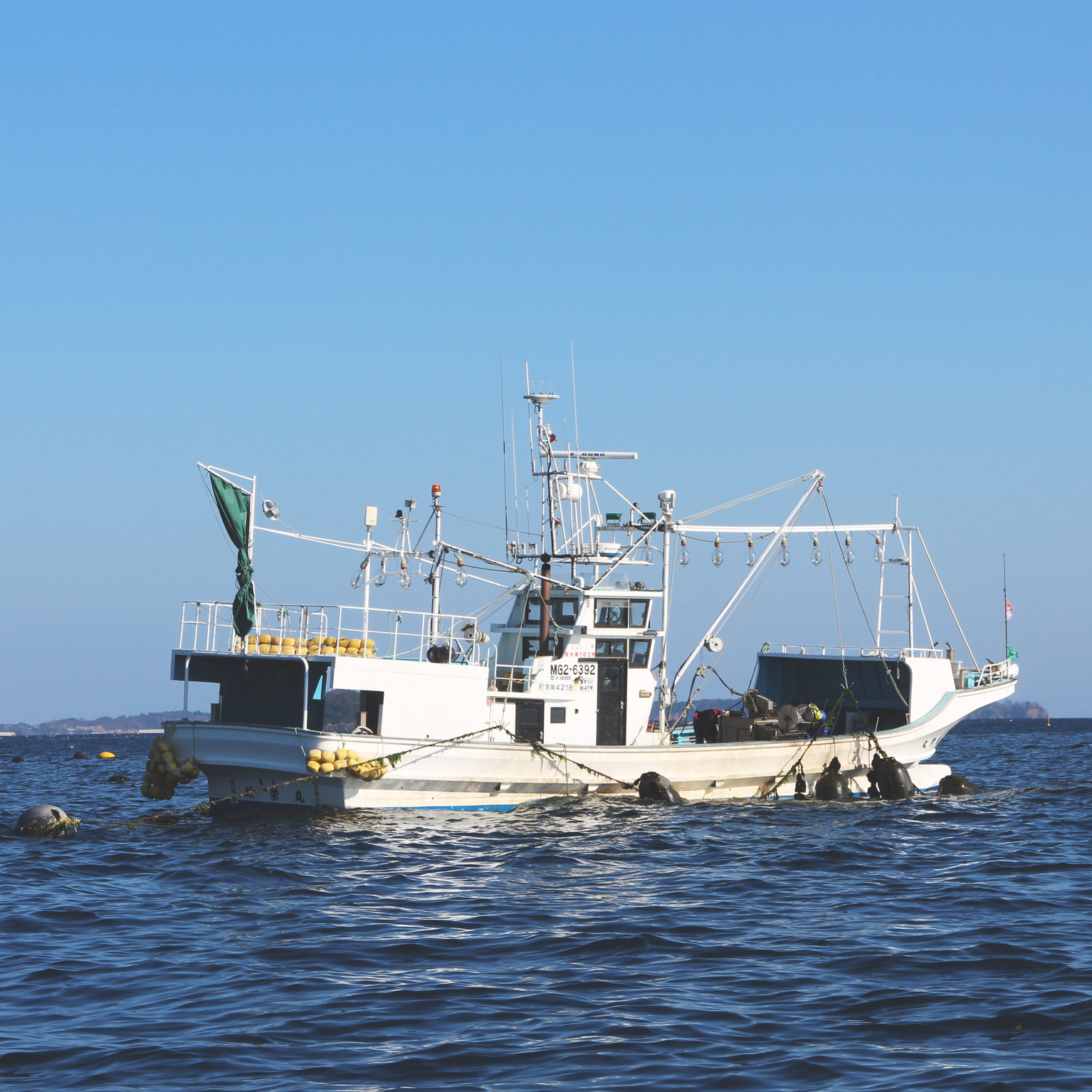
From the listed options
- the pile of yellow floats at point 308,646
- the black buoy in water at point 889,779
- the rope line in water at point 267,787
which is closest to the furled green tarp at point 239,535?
the pile of yellow floats at point 308,646

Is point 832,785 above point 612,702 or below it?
below

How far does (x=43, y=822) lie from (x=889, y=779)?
63.6 feet

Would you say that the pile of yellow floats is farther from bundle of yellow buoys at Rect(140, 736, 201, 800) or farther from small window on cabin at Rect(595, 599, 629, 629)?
small window on cabin at Rect(595, 599, 629, 629)

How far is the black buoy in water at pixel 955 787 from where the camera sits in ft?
106

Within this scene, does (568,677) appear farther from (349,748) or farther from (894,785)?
(894,785)

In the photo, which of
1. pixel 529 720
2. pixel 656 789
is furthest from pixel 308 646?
pixel 656 789

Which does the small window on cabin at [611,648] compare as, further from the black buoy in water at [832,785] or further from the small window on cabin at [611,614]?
the black buoy in water at [832,785]

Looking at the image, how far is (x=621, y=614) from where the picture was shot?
29516 mm

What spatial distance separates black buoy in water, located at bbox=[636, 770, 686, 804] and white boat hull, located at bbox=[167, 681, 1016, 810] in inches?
11.2

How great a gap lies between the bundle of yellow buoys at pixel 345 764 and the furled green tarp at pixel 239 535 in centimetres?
329

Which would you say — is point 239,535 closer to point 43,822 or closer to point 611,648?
point 43,822

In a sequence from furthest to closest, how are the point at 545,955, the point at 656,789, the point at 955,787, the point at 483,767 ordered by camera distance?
the point at 955,787 < the point at 656,789 < the point at 483,767 < the point at 545,955

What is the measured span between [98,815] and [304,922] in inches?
720

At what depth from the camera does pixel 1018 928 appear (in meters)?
15.0
